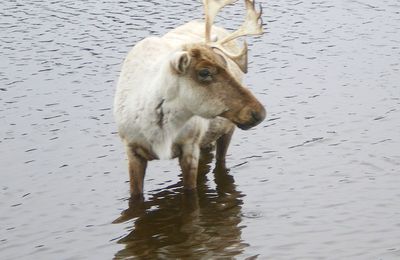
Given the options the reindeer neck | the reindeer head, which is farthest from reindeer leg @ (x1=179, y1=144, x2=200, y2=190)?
the reindeer head

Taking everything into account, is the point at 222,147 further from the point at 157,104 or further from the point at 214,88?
the point at 214,88

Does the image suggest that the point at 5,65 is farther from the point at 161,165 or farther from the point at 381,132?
the point at 381,132

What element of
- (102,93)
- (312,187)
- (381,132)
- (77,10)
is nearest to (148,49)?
(312,187)

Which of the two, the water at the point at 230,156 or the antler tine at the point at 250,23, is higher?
the antler tine at the point at 250,23

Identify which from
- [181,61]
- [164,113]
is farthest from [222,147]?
[181,61]

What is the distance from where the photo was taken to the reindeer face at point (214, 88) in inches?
379

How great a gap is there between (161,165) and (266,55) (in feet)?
18.7

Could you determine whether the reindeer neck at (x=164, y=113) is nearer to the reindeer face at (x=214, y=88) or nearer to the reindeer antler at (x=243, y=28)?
the reindeer face at (x=214, y=88)

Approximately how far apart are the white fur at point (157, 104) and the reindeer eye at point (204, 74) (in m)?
0.18

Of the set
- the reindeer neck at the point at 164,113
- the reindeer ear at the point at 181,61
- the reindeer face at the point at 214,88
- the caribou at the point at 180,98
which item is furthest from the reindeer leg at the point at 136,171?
the reindeer ear at the point at 181,61

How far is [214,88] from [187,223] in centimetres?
168

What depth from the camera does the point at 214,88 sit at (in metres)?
9.70

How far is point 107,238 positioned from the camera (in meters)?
10.1

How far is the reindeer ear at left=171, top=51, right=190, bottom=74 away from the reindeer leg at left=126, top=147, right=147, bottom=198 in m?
1.25
